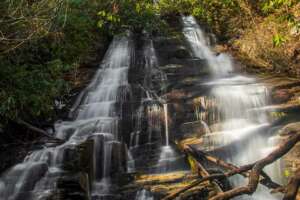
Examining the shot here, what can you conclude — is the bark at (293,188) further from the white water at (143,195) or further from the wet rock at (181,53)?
the wet rock at (181,53)

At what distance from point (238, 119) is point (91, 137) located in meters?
4.31

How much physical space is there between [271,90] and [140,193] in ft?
18.5

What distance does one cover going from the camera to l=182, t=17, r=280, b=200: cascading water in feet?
31.9

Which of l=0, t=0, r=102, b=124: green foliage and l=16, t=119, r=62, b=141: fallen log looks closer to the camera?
l=0, t=0, r=102, b=124: green foliage

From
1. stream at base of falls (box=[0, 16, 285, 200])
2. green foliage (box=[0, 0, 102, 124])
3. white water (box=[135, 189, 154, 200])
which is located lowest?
white water (box=[135, 189, 154, 200])

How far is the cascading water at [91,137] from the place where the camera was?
28.5 ft

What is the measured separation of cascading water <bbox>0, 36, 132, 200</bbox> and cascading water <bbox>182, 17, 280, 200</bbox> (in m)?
2.82

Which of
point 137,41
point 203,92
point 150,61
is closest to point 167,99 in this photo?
point 203,92

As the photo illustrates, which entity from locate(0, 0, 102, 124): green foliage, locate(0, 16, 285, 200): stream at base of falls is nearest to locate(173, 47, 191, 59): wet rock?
locate(0, 16, 285, 200): stream at base of falls

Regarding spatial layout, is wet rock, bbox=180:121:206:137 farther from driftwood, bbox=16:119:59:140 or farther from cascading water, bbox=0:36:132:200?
driftwood, bbox=16:119:59:140

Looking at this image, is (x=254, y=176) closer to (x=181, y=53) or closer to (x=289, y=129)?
(x=289, y=129)

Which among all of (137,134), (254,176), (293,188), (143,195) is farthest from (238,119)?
(293,188)

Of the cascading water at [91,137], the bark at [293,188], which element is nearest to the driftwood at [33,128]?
the cascading water at [91,137]

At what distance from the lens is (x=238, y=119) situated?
1137 cm
